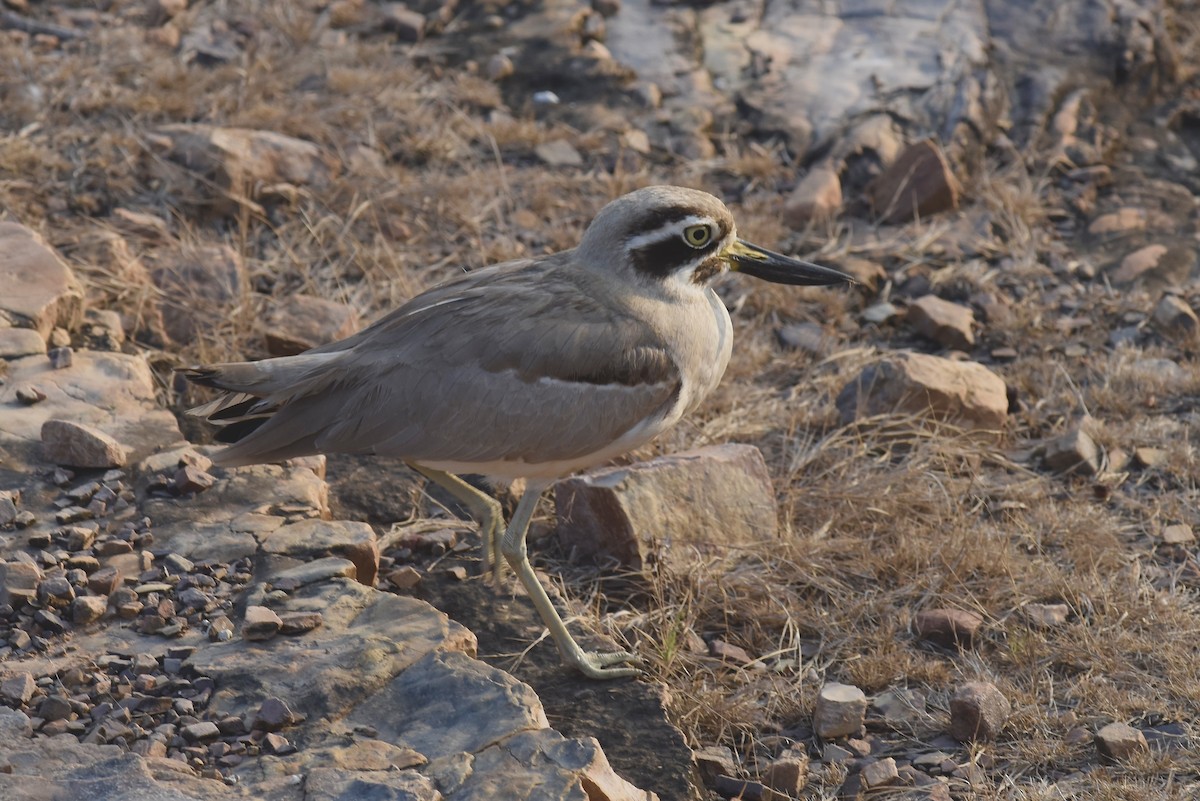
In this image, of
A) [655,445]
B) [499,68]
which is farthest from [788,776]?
[499,68]

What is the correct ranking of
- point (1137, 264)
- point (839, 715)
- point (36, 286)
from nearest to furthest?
point (839, 715) → point (36, 286) → point (1137, 264)

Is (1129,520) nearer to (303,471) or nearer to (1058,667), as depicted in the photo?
(1058,667)

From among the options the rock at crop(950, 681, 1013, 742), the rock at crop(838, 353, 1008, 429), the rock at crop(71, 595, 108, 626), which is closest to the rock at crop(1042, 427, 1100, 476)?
the rock at crop(838, 353, 1008, 429)

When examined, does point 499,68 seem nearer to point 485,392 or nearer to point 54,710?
point 485,392

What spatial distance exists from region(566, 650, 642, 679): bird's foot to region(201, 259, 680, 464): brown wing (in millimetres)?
596

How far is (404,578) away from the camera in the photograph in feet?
14.4

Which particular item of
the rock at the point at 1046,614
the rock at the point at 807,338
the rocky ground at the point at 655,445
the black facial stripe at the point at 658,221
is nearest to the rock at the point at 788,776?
the rocky ground at the point at 655,445

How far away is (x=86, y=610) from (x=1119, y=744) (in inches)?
112

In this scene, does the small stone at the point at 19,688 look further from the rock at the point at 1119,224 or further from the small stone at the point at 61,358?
the rock at the point at 1119,224

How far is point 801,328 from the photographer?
20.3 ft

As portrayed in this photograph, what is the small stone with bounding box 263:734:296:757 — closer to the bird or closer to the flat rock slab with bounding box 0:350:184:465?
the bird

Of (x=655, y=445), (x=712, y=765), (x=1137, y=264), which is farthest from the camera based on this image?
(x=1137, y=264)

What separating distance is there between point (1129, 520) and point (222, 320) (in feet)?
11.5

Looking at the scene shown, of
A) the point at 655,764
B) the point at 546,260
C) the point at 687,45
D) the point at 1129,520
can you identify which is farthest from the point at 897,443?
the point at 687,45
